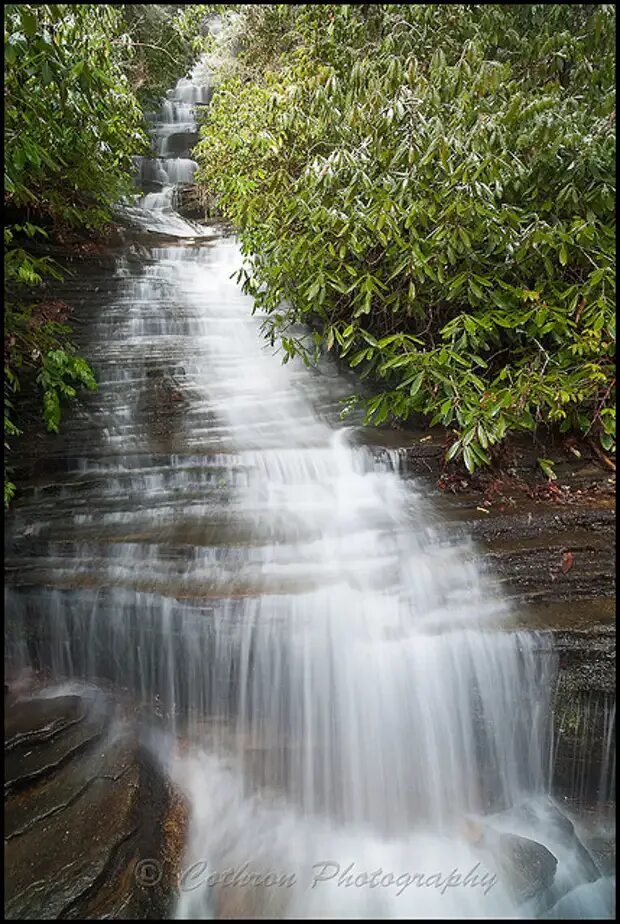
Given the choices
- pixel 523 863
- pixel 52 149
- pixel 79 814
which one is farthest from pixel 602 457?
pixel 52 149

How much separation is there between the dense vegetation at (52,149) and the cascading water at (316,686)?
3.77 feet

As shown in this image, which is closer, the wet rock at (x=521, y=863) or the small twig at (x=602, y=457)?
the wet rock at (x=521, y=863)

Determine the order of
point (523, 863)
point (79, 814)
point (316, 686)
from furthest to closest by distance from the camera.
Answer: point (316, 686)
point (523, 863)
point (79, 814)

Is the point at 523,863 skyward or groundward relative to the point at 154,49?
groundward

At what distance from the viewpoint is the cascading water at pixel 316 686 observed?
2740 mm

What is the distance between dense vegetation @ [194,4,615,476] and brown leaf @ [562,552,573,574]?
0.86 meters

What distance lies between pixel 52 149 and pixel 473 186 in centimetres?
373

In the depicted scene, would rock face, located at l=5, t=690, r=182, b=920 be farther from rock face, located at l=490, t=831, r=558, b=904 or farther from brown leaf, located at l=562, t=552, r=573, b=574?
brown leaf, located at l=562, t=552, r=573, b=574

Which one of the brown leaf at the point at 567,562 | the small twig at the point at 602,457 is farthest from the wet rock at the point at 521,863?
the small twig at the point at 602,457

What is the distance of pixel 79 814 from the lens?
2.53m

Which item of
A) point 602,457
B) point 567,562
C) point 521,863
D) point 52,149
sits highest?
point 52,149

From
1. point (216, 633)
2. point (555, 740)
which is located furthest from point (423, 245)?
point (555, 740)

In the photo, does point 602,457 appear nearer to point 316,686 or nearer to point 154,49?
point 316,686

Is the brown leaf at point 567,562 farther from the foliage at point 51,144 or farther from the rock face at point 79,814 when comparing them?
the foliage at point 51,144
